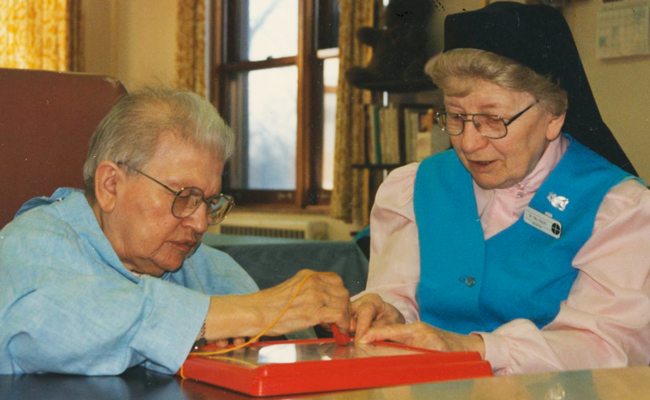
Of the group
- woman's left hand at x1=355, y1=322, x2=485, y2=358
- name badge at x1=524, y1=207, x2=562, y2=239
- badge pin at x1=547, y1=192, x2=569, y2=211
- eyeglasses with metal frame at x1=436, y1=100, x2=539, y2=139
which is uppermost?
eyeglasses with metal frame at x1=436, y1=100, x2=539, y2=139

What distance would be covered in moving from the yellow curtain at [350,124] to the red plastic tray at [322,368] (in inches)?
152

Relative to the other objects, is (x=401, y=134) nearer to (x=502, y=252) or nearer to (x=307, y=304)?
(x=502, y=252)

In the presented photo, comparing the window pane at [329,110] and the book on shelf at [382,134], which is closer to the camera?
the book on shelf at [382,134]

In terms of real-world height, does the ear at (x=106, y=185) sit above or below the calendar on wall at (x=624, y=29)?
below

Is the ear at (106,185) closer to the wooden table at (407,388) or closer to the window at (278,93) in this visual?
the wooden table at (407,388)

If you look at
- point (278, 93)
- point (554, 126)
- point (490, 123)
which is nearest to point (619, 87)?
point (554, 126)

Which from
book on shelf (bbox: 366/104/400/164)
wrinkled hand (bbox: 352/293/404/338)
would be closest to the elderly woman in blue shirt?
wrinkled hand (bbox: 352/293/404/338)

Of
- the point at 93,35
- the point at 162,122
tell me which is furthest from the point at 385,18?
the point at 93,35

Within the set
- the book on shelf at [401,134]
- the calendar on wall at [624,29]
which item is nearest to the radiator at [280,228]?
the book on shelf at [401,134]

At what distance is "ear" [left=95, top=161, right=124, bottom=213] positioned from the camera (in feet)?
4.16

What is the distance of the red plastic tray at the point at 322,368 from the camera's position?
0.71m

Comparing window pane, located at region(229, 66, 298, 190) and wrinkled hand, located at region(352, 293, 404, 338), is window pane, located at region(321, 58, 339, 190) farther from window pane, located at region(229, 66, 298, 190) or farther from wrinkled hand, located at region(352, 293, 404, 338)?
wrinkled hand, located at region(352, 293, 404, 338)

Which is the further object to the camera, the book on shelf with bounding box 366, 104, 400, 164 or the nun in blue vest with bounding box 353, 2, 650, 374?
the book on shelf with bounding box 366, 104, 400, 164

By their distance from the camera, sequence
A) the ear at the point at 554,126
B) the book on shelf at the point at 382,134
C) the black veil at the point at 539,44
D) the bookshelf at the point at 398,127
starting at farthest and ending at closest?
1. the book on shelf at the point at 382,134
2. the bookshelf at the point at 398,127
3. the ear at the point at 554,126
4. the black veil at the point at 539,44
